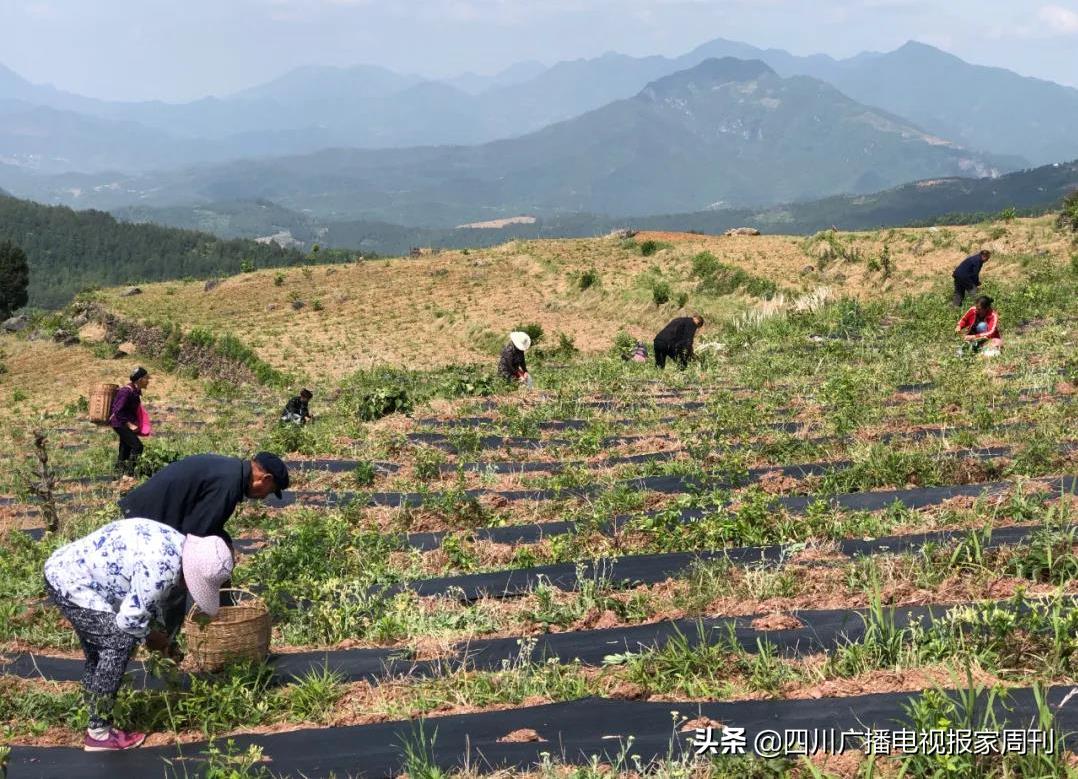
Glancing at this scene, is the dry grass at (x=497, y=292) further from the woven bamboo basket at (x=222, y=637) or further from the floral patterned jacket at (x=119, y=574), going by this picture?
the floral patterned jacket at (x=119, y=574)

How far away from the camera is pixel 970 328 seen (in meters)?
14.1

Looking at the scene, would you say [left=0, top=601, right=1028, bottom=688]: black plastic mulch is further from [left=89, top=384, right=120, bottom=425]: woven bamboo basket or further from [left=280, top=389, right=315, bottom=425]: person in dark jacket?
[left=280, top=389, right=315, bottom=425]: person in dark jacket

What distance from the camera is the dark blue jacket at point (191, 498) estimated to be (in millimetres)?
5332

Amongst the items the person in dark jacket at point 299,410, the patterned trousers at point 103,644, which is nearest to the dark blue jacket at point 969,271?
the person in dark jacket at point 299,410

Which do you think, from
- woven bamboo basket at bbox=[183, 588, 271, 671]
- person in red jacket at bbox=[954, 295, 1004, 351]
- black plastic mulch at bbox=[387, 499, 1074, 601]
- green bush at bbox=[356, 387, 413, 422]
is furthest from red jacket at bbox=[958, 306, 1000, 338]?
woven bamboo basket at bbox=[183, 588, 271, 671]

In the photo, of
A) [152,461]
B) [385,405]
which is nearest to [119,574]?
[152,461]

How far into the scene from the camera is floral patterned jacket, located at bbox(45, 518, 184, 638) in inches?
188

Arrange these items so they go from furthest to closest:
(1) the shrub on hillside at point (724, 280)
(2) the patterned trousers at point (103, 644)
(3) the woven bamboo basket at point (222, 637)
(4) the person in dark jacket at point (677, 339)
A: (1) the shrub on hillside at point (724, 280) < (4) the person in dark jacket at point (677, 339) < (3) the woven bamboo basket at point (222, 637) < (2) the patterned trousers at point (103, 644)

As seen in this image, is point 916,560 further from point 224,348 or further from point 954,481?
point 224,348

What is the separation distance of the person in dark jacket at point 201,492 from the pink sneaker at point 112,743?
32.5 inches

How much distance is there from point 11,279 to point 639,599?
69693 millimetres

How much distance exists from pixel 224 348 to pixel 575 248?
15.6m

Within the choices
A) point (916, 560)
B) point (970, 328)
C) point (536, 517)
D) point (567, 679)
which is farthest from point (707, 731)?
point (970, 328)

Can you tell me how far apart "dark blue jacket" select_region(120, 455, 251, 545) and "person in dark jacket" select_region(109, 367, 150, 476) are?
22.3ft
